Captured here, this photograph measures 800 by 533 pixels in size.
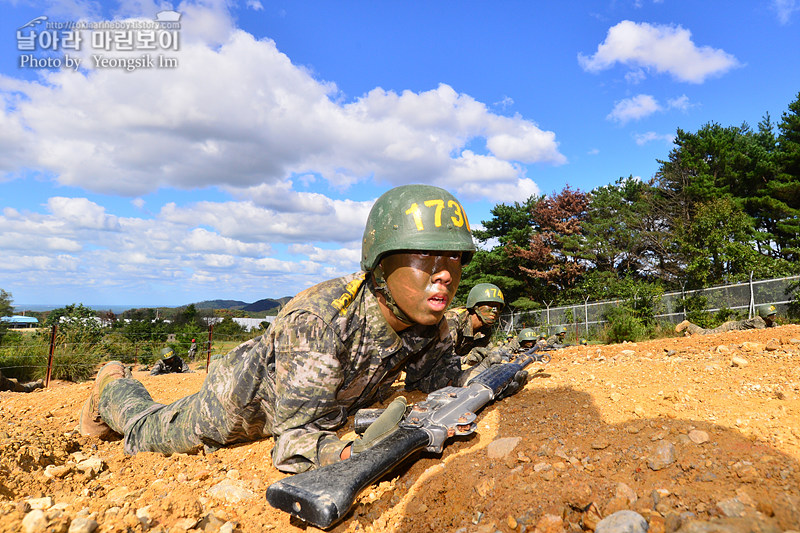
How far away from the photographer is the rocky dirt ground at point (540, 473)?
181 cm

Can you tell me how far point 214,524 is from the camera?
2.08 m

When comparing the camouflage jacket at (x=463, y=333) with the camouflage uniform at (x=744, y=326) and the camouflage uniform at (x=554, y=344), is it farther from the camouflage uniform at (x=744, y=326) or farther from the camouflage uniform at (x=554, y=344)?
the camouflage uniform at (x=744, y=326)

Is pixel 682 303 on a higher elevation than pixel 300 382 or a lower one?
lower

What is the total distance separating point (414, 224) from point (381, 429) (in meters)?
1.32

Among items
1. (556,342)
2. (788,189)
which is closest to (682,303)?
(556,342)

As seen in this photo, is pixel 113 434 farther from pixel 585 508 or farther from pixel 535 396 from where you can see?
pixel 585 508

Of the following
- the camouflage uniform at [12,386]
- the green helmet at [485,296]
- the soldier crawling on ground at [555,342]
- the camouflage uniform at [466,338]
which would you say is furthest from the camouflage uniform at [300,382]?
the camouflage uniform at [12,386]

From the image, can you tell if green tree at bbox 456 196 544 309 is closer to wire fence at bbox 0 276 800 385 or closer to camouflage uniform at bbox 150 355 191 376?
wire fence at bbox 0 276 800 385

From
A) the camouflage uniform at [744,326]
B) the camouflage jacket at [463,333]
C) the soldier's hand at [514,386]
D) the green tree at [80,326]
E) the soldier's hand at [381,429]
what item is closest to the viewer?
the soldier's hand at [381,429]

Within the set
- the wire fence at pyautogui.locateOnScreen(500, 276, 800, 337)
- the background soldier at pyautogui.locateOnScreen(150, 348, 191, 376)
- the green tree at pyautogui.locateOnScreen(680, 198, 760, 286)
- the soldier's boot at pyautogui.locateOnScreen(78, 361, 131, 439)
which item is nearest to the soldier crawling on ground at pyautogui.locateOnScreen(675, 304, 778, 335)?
the wire fence at pyautogui.locateOnScreen(500, 276, 800, 337)

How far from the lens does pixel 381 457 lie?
2.37 m

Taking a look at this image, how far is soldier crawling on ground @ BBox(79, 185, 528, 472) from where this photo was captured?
Result: 8.74ft

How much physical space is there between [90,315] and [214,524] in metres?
17.8

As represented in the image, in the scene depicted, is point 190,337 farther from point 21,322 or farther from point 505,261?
point 505,261
